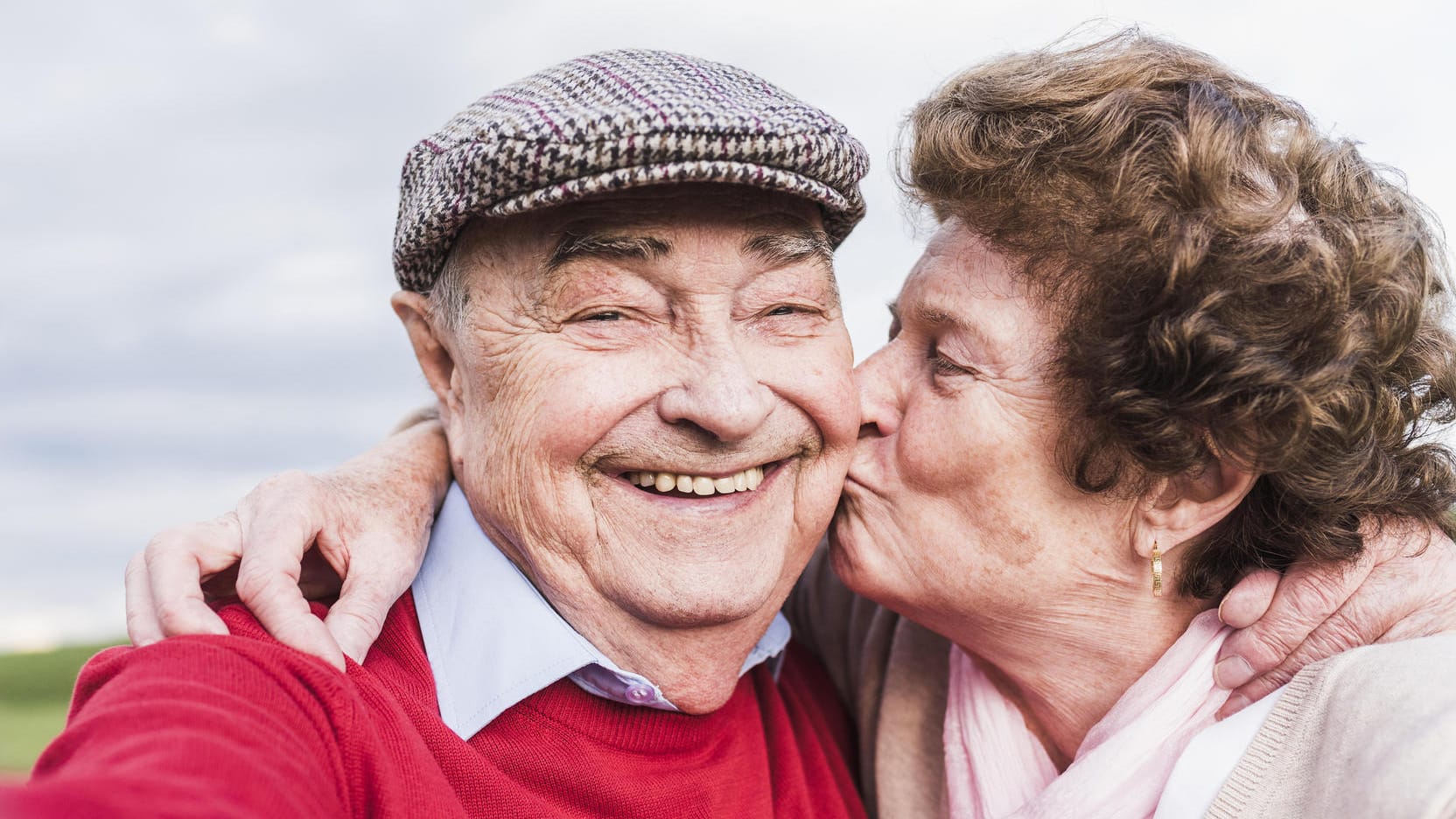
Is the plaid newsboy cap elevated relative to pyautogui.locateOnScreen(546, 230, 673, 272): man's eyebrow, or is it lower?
elevated

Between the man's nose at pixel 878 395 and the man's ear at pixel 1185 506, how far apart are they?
1.85ft

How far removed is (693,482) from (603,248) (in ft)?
1.64

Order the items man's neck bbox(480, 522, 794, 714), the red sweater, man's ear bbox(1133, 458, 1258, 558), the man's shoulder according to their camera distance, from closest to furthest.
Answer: the red sweater → the man's shoulder → man's neck bbox(480, 522, 794, 714) → man's ear bbox(1133, 458, 1258, 558)

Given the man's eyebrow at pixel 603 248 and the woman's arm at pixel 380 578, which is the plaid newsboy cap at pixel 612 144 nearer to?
the man's eyebrow at pixel 603 248

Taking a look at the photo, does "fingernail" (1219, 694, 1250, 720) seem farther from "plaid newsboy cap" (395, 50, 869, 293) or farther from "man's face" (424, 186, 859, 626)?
"plaid newsboy cap" (395, 50, 869, 293)

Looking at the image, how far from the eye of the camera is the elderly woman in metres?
2.12

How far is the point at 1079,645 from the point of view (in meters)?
2.45

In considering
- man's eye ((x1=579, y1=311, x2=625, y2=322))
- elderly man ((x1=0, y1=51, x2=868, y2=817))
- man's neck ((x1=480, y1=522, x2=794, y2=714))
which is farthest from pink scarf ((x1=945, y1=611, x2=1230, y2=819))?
man's eye ((x1=579, y1=311, x2=625, y2=322))

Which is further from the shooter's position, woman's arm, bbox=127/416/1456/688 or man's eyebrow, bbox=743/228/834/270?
man's eyebrow, bbox=743/228/834/270

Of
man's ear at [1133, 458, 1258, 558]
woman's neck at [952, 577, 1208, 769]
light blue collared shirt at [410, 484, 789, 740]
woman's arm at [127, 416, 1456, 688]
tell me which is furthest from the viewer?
woman's neck at [952, 577, 1208, 769]

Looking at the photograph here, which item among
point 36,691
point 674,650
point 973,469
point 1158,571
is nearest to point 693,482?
point 674,650

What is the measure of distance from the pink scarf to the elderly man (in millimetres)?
553

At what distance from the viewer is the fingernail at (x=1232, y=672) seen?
221 centimetres

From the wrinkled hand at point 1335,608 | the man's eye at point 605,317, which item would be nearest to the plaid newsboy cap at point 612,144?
the man's eye at point 605,317
